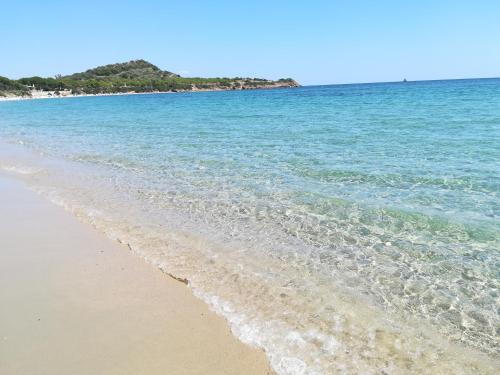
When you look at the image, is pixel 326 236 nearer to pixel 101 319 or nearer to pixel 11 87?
pixel 101 319

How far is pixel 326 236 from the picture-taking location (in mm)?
7320

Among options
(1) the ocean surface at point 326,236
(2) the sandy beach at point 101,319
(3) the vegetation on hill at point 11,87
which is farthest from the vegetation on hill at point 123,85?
(2) the sandy beach at point 101,319

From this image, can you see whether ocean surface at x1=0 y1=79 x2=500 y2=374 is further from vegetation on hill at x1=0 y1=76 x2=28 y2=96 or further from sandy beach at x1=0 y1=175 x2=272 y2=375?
vegetation on hill at x1=0 y1=76 x2=28 y2=96

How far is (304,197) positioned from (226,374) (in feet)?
20.2

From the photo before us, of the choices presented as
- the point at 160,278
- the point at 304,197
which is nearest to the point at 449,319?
the point at 160,278

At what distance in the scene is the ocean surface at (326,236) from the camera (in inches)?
174

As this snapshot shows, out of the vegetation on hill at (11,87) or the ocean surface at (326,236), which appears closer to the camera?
the ocean surface at (326,236)

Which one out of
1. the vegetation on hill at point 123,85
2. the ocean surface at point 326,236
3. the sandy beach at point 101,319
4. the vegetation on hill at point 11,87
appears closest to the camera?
the sandy beach at point 101,319

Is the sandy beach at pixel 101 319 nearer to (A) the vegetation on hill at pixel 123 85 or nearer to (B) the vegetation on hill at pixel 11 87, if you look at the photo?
(B) the vegetation on hill at pixel 11 87

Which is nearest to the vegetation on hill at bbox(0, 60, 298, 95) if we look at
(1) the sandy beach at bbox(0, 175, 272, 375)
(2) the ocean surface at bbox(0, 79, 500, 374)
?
(2) the ocean surface at bbox(0, 79, 500, 374)

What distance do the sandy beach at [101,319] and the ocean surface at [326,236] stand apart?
1.08 ft

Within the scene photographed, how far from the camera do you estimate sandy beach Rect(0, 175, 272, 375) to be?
12.8ft

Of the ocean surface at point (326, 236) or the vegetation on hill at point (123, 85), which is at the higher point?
the vegetation on hill at point (123, 85)

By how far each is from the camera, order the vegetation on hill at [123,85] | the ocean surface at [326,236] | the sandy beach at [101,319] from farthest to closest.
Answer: the vegetation on hill at [123,85] → the ocean surface at [326,236] → the sandy beach at [101,319]
